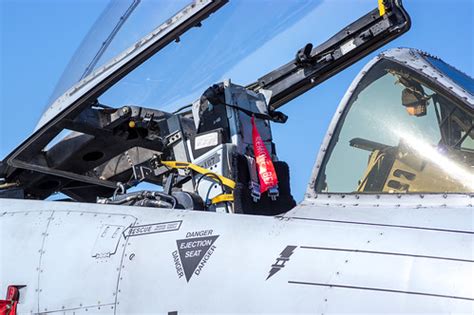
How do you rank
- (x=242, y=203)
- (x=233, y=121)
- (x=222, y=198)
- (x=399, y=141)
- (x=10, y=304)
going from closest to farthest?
(x=399, y=141)
(x=10, y=304)
(x=242, y=203)
(x=222, y=198)
(x=233, y=121)

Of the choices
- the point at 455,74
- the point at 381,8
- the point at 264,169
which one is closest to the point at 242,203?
the point at 264,169

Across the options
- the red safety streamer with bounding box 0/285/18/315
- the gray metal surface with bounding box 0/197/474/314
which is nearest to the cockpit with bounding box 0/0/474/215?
the gray metal surface with bounding box 0/197/474/314

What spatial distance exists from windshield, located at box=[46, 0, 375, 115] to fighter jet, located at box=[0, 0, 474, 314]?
0.07 m

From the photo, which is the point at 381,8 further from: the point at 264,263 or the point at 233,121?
the point at 264,263

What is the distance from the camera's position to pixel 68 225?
517cm

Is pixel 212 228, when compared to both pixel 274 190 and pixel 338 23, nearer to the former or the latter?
pixel 274 190

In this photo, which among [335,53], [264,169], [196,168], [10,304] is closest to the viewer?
[10,304]

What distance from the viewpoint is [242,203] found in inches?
212

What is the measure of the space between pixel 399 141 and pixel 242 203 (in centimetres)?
134

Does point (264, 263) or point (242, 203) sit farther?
point (242, 203)

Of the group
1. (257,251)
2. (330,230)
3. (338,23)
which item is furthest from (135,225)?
(338,23)

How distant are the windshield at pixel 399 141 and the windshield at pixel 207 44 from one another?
2.03m

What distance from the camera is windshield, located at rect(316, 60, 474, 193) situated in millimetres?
4191

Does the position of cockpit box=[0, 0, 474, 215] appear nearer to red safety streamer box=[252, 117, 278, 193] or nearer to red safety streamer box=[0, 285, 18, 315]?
red safety streamer box=[252, 117, 278, 193]
